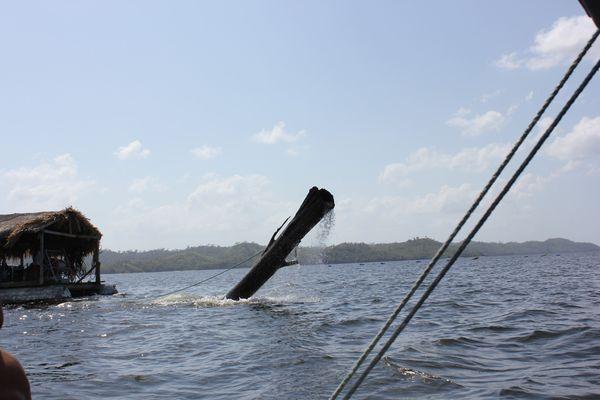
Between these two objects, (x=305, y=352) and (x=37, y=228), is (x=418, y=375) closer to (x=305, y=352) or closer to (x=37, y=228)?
(x=305, y=352)

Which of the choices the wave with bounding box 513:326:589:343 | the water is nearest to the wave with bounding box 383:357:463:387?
Result: the water

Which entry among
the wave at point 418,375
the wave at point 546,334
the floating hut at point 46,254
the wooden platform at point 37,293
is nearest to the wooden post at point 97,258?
the floating hut at point 46,254

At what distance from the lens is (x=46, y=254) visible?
2769 cm

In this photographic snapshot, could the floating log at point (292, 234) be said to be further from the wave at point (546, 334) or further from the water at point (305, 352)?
the wave at point (546, 334)

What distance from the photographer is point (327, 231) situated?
674 inches

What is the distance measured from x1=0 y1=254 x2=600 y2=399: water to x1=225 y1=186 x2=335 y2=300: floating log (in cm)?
166

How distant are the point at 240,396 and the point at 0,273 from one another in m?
24.1

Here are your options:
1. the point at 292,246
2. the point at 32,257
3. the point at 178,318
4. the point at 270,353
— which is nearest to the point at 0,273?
the point at 32,257

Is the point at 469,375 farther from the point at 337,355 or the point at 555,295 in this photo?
the point at 555,295

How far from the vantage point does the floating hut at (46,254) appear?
78.3 feet

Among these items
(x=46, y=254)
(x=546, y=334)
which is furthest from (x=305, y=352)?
(x=46, y=254)

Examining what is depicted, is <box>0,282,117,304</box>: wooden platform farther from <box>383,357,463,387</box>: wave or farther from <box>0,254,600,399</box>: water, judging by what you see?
<box>383,357,463,387</box>: wave

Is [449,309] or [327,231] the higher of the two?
[327,231]

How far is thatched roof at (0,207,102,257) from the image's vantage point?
2389cm
